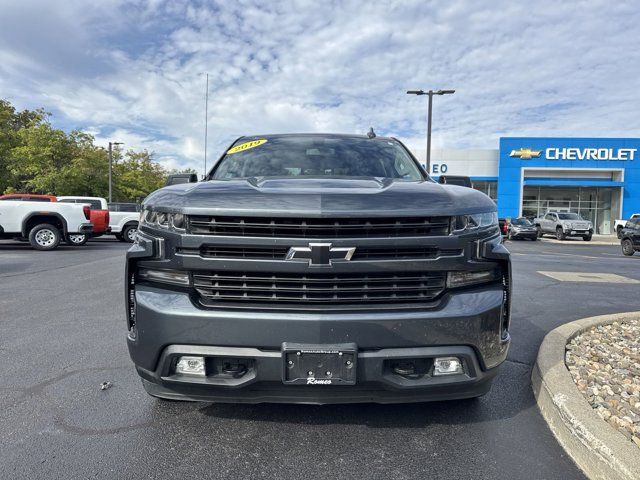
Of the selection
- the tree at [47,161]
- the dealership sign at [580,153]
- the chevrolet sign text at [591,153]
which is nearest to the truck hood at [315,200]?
the tree at [47,161]

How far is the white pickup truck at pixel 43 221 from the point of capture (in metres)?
12.7

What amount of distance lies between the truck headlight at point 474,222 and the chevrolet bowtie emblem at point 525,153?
38006 millimetres

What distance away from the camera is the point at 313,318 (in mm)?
2184

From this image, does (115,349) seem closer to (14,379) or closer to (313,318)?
(14,379)

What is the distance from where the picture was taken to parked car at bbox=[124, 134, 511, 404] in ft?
7.19

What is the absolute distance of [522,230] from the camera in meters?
26.8

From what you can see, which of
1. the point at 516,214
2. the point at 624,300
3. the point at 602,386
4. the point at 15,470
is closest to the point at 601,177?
the point at 516,214

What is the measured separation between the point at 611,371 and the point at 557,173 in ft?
129

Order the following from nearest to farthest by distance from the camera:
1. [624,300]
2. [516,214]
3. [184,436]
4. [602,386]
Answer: [184,436]
[602,386]
[624,300]
[516,214]

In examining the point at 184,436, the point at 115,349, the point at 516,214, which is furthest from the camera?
the point at 516,214

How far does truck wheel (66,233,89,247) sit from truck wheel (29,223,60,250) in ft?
1.34

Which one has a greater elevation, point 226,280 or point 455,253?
point 455,253

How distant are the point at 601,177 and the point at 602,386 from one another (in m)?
41.3

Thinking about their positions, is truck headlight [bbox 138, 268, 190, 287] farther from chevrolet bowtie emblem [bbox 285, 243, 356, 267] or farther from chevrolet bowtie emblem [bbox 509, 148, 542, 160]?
chevrolet bowtie emblem [bbox 509, 148, 542, 160]
